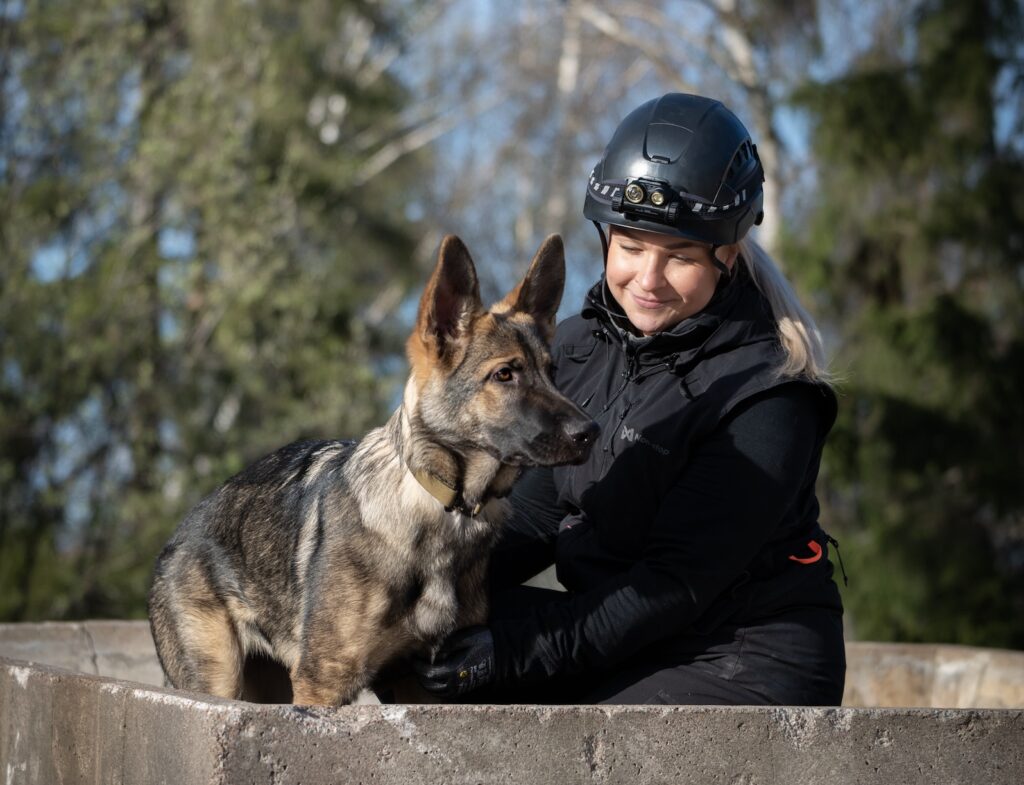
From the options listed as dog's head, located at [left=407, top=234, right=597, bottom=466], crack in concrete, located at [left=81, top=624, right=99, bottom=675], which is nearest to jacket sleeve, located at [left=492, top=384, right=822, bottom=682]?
dog's head, located at [left=407, top=234, right=597, bottom=466]

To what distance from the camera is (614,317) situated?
13.1 ft

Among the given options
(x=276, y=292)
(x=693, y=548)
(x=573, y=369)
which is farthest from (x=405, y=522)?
(x=276, y=292)

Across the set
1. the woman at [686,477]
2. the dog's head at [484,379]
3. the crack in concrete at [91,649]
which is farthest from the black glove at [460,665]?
the crack in concrete at [91,649]

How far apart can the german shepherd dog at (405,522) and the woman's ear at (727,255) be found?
507mm

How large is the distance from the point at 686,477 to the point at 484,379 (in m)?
0.67

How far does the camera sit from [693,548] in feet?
11.5

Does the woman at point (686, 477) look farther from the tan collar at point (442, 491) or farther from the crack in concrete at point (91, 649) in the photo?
the crack in concrete at point (91, 649)

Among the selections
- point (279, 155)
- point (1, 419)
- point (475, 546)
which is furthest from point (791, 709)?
point (279, 155)

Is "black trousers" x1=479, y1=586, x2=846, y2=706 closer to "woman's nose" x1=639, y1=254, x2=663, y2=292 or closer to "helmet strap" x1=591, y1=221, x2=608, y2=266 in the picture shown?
"woman's nose" x1=639, y1=254, x2=663, y2=292

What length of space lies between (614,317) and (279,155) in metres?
11.4

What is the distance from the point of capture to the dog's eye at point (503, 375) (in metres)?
3.71

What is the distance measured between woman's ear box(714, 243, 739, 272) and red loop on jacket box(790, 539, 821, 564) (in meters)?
0.90

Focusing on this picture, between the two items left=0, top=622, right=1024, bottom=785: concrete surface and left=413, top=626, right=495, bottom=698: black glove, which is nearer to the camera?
left=0, top=622, right=1024, bottom=785: concrete surface

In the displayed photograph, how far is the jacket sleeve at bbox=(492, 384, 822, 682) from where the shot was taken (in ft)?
11.5
